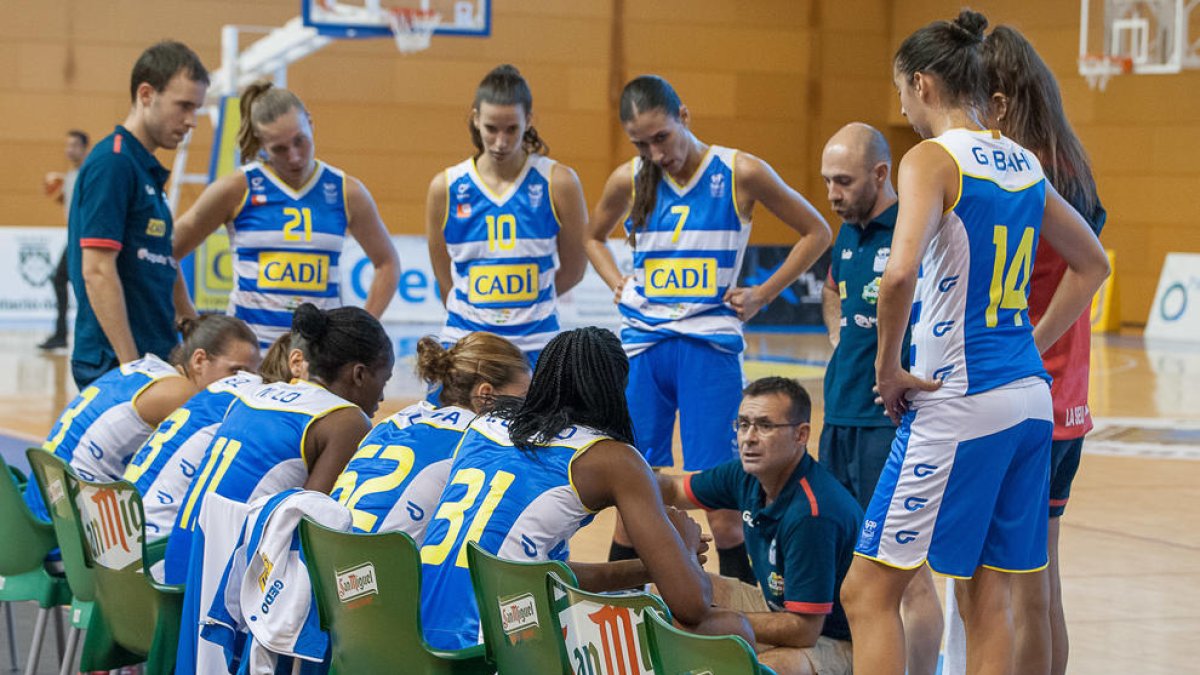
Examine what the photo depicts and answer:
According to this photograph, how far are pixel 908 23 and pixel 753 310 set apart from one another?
Answer: 16246 mm

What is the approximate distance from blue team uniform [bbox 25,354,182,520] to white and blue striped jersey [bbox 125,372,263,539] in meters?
0.39

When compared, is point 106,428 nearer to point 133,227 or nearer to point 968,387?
point 133,227

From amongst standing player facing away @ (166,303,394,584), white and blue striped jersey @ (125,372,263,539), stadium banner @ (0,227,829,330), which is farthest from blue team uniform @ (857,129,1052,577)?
stadium banner @ (0,227,829,330)

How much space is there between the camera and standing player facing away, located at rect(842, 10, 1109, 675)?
9.81 feet

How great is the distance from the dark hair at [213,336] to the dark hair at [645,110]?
1.36m

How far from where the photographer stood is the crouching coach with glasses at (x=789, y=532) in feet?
11.4

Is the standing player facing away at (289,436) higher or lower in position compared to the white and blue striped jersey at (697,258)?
lower

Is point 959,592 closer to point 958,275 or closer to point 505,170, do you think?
point 958,275

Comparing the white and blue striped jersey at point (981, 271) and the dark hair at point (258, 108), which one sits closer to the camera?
the white and blue striped jersey at point (981, 271)

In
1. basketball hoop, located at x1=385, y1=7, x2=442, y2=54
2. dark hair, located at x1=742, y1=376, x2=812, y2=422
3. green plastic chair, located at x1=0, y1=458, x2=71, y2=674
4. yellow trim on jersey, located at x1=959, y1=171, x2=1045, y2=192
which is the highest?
basketball hoop, located at x1=385, y1=7, x2=442, y2=54

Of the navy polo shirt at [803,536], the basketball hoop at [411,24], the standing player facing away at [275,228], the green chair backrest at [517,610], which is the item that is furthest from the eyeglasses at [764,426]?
the basketball hoop at [411,24]

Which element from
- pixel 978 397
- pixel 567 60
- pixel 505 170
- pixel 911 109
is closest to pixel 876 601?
pixel 978 397

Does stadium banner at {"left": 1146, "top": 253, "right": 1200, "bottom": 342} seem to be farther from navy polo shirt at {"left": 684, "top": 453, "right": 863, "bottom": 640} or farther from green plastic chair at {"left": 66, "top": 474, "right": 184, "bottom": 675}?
green plastic chair at {"left": 66, "top": 474, "right": 184, "bottom": 675}

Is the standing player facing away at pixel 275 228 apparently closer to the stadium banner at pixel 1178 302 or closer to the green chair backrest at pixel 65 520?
the green chair backrest at pixel 65 520
